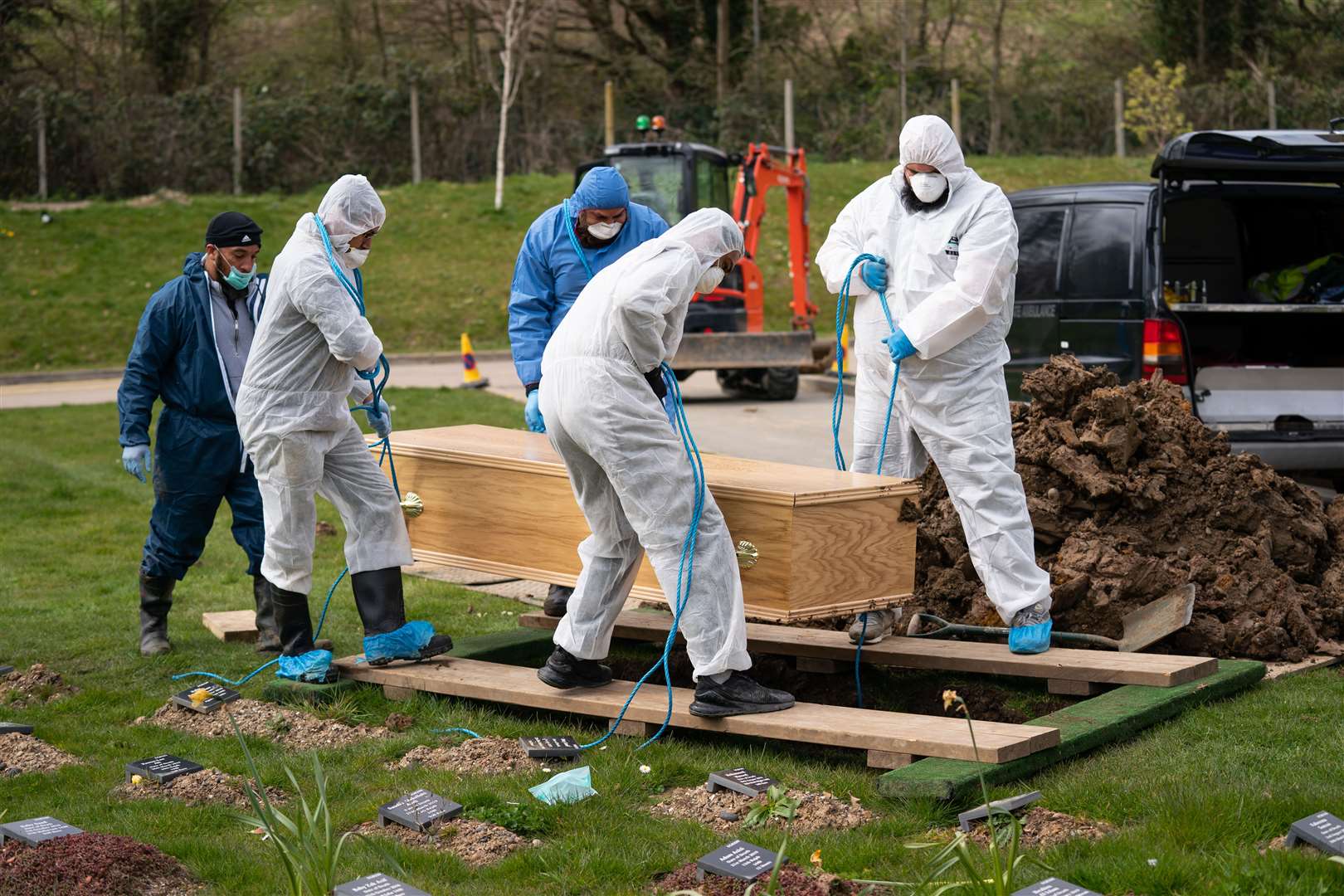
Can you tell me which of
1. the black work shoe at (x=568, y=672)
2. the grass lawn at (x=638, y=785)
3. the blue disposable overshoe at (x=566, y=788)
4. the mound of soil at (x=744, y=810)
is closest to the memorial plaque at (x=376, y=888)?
the grass lawn at (x=638, y=785)

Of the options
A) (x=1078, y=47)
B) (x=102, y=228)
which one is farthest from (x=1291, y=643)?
(x=1078, y=47)

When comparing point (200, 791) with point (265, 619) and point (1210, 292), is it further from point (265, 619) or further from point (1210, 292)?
point (1210, 292)

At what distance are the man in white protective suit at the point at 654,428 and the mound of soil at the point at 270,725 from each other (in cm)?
120

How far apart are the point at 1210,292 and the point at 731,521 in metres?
4.35

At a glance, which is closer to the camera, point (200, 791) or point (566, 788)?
point (566, 788)

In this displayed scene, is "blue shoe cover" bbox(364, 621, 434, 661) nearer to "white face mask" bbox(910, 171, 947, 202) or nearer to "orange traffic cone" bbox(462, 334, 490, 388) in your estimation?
"white face mask" bbox(910, 171, 947, 202)

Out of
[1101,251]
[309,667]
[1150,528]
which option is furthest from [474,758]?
[1101,251]

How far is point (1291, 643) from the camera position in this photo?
575 centimetres

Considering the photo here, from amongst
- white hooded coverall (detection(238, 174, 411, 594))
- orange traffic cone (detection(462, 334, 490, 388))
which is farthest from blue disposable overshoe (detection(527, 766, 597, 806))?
orange traffic cone (detection(462, 334, 490, 388))

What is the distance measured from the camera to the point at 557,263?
625cm

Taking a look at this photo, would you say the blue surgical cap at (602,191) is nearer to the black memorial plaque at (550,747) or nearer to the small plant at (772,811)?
the black memorial plaque at (550,747)

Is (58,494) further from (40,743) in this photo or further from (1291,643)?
(1291,643)

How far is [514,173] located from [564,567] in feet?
79.8

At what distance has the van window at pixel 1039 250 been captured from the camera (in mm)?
8359
